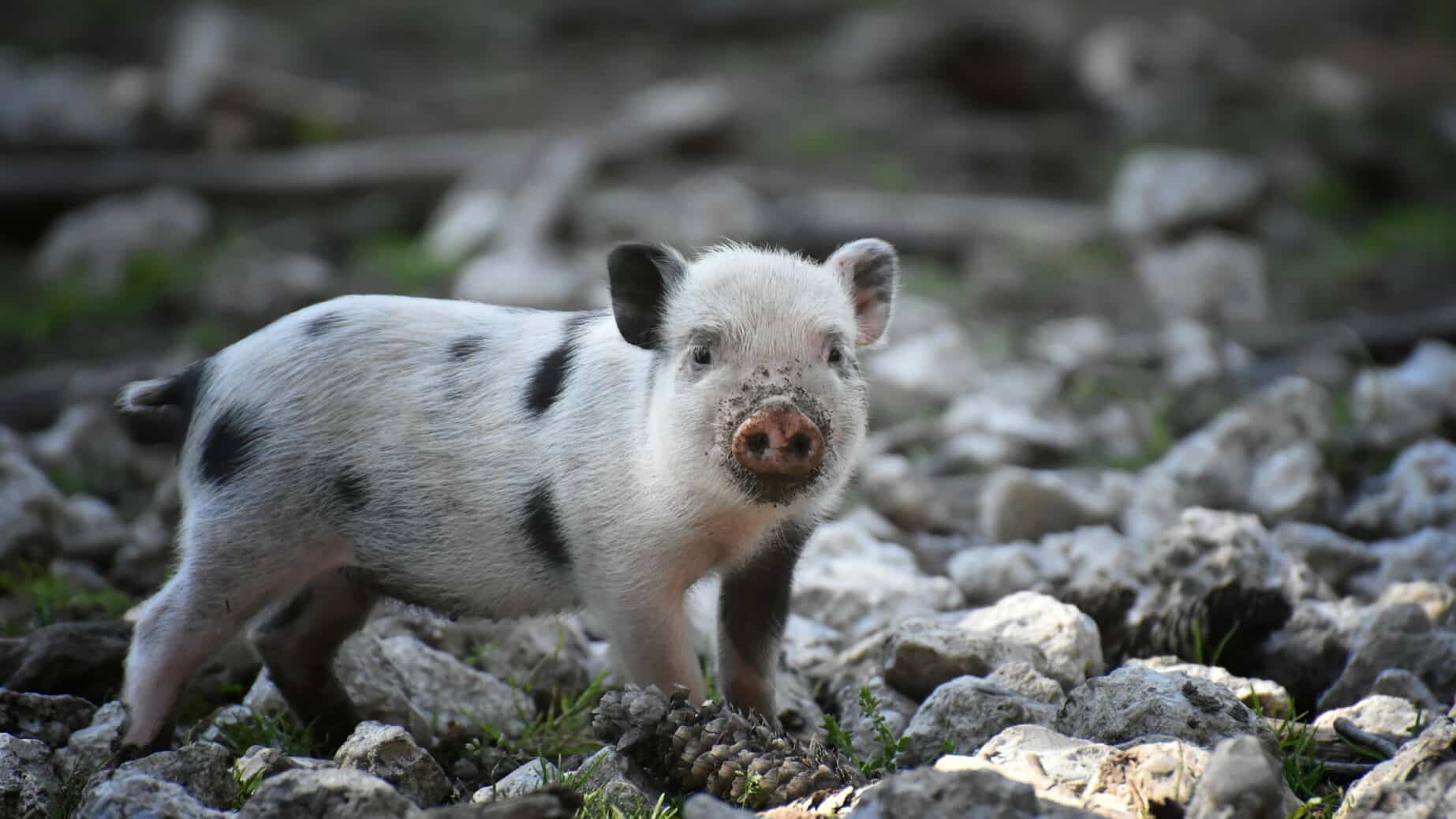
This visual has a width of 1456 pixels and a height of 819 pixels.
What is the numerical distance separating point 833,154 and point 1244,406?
20.1ft

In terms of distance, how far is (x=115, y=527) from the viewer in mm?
5480

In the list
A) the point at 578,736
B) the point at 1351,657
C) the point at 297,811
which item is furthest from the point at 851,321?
the point at 297,811

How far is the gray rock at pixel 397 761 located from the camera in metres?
3.34

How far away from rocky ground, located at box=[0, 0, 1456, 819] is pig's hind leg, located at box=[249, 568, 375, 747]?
72 mm

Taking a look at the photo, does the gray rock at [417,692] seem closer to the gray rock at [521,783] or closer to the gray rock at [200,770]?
the gray rock at [521,783]

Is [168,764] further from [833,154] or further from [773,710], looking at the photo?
[833,154]

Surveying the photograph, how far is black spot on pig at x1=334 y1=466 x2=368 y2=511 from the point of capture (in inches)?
154

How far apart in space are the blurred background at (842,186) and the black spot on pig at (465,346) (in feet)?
9.18

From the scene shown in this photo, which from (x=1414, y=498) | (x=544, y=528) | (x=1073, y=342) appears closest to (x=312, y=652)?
(x=544, y=528)

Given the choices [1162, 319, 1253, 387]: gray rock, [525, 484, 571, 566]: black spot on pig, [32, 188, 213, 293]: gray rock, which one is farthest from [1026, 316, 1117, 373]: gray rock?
[32, 188, 213, 293]: gray rock

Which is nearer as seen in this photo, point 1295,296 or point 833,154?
point 1295,296

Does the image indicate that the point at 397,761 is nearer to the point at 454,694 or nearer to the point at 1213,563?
the point at 454,694

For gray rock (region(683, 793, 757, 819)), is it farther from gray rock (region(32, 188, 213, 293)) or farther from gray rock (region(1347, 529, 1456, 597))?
gray rock (region(32, 188, 213, 293))

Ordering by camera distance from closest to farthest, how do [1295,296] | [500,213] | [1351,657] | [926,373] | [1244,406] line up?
[1351,657], [1244,406], [926,373], [1295,296], [500,213]
